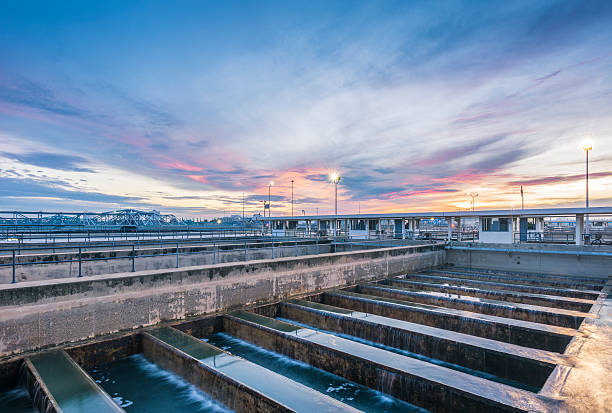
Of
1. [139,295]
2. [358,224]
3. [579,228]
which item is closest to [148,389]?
[139,295]

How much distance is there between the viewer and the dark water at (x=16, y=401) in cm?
623

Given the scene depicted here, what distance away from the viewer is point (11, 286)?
7.45 metres

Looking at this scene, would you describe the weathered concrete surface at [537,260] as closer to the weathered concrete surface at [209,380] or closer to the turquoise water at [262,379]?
the turquoise water at [262,379]

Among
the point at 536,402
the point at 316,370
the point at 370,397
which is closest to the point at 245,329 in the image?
the point at 316,370

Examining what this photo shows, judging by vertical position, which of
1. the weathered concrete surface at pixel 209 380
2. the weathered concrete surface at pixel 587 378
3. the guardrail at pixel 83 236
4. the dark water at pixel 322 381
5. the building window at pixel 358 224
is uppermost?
the building window at pixel 358 224

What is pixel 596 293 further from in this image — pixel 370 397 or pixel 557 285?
pixel 370 397

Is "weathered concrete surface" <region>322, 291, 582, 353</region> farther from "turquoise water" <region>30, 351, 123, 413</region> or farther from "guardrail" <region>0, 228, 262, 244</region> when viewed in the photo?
"guardrail" <region>0, 228, 262, 244</region>

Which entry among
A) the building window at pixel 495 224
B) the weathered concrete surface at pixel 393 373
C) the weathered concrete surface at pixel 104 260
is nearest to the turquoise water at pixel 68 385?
the weathered concrete surface at pixel 104 260

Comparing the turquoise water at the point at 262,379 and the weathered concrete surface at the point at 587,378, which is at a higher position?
the weathered concrete surface at the point at 587,378

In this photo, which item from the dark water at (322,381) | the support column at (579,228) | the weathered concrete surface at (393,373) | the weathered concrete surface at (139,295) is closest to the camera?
the weathered concrete surface at (393,373)

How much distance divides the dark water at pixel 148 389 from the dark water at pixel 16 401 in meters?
1.18

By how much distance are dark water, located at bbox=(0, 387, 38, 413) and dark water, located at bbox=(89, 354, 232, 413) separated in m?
1.18

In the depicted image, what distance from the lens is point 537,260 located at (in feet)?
62.8

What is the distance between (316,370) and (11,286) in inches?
263
